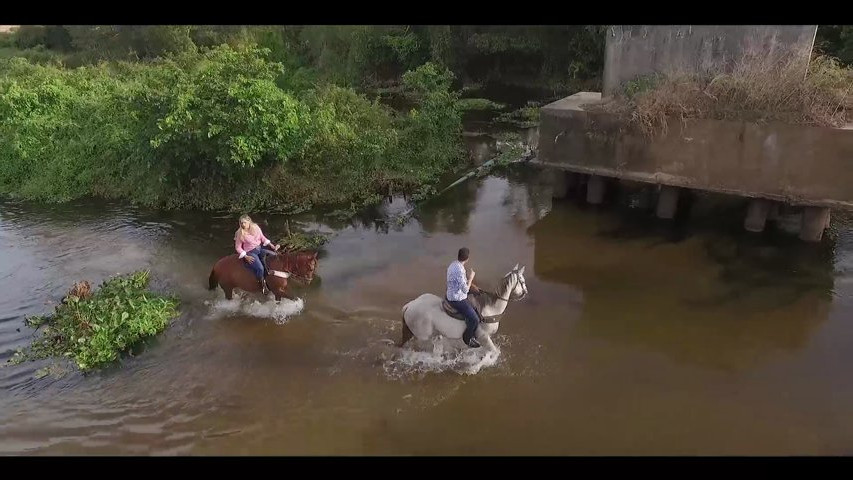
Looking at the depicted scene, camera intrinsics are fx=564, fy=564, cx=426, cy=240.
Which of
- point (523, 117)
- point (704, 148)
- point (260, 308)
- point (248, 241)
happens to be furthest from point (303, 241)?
point (523, 117)

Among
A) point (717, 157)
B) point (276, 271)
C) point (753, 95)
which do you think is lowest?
point (276, 271)

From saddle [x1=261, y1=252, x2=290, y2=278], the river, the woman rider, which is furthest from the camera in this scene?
saddle [x1=261, y1=252, x2=290, y2=278]

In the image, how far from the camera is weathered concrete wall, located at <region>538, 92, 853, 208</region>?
34.2 ft

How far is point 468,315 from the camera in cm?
739

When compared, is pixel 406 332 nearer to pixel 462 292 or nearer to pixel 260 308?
pixel 462 292

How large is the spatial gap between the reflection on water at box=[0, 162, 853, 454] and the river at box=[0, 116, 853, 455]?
0.10 feet

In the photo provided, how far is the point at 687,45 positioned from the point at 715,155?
2720mm

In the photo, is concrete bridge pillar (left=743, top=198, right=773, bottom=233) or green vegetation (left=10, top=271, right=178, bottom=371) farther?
concrete bridge pillar (left=743, top=198, right=773, bottom=233)

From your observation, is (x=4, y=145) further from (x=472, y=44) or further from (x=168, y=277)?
(x=472, y=44)

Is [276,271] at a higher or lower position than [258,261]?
Result: lower

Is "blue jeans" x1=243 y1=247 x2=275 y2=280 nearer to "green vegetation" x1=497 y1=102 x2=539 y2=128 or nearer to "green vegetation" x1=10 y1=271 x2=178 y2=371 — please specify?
"green vegetation" x1=10 y1=271 x2=178 y2=371

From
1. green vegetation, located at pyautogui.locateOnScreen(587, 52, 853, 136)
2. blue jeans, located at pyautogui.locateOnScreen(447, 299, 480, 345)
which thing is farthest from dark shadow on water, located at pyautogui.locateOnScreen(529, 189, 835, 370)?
green vegetation, located at pyautogui.locateOnScreen(587, 52, 853, 136)
